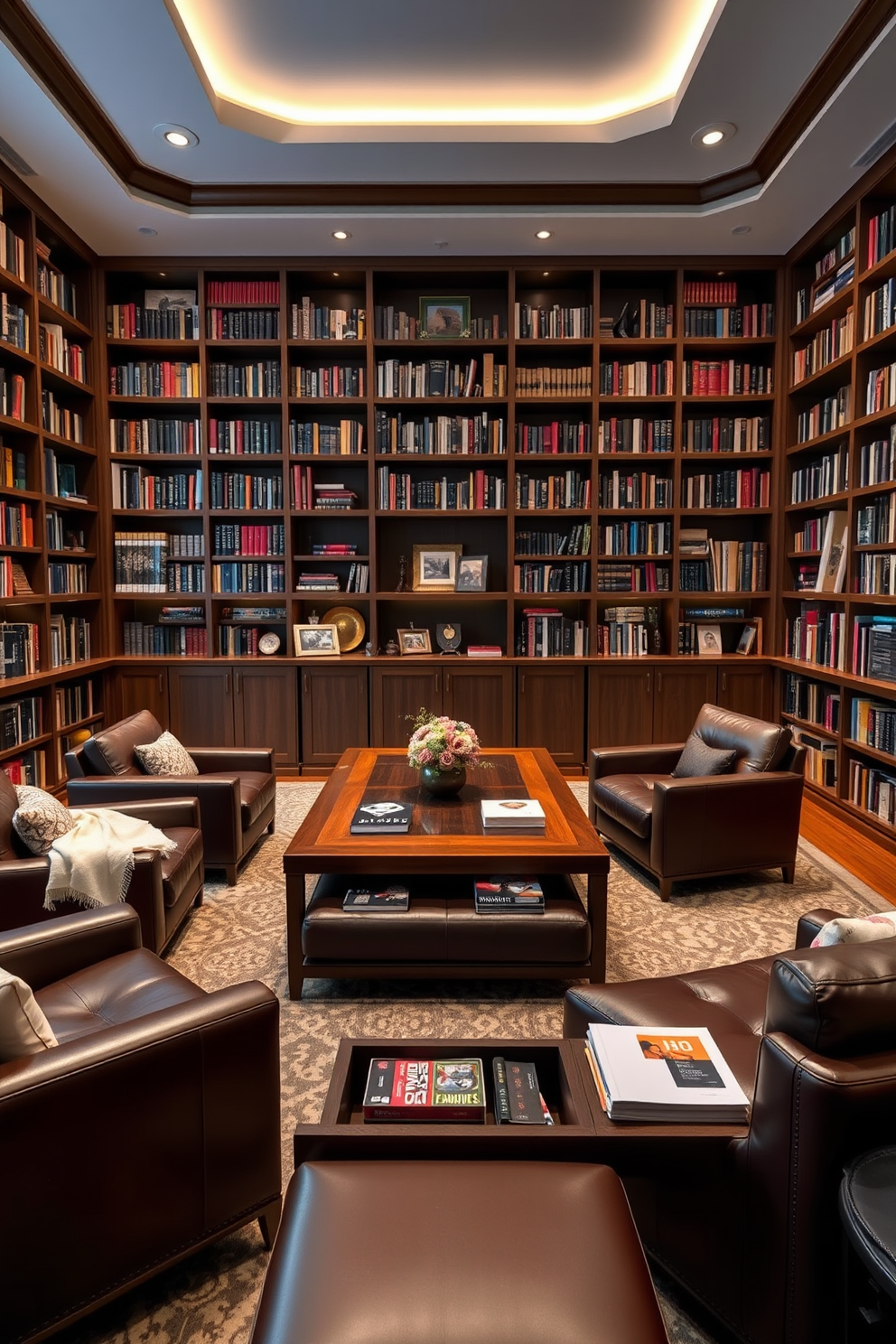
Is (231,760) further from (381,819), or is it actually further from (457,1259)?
(457,1259)

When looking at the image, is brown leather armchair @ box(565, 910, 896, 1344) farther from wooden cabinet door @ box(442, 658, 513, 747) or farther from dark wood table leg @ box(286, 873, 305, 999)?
wooden cabinet door @ box(442, 658, 513, 747)

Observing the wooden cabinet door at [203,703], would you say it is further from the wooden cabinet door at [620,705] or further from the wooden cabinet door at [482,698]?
the wooden cabinet door at [620,705]

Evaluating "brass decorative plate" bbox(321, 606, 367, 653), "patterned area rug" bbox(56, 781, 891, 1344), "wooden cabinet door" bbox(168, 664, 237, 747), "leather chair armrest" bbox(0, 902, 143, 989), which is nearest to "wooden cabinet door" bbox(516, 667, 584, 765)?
"brass decorative plate" bbox(321, 606, 367, 653)

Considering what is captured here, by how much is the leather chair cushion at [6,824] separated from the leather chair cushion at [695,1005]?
1.77 meters

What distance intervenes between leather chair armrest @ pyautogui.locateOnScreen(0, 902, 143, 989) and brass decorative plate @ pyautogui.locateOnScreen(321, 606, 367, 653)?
3697 mm

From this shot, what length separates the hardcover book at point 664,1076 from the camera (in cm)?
136

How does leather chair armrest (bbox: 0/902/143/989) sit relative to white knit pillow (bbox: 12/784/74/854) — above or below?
below

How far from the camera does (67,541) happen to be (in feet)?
17.0

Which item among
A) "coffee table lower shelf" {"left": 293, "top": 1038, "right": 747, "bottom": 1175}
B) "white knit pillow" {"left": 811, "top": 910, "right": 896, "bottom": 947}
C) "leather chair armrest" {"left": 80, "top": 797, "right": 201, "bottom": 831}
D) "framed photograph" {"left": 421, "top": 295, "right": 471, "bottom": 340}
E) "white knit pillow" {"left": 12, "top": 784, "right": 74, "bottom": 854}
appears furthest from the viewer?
"framed photograph" {"left": 421, "top": 295, "right": 471, "bottom": 340}

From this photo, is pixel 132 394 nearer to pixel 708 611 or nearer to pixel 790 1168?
pixel 708 611

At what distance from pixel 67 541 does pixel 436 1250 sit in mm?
5098

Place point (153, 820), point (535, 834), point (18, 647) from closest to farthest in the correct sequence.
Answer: point (535, 834)
point (153, 820)
point (18, 647)

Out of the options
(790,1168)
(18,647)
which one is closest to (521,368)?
(18,647)

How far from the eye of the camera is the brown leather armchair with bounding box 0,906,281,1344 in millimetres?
1244
